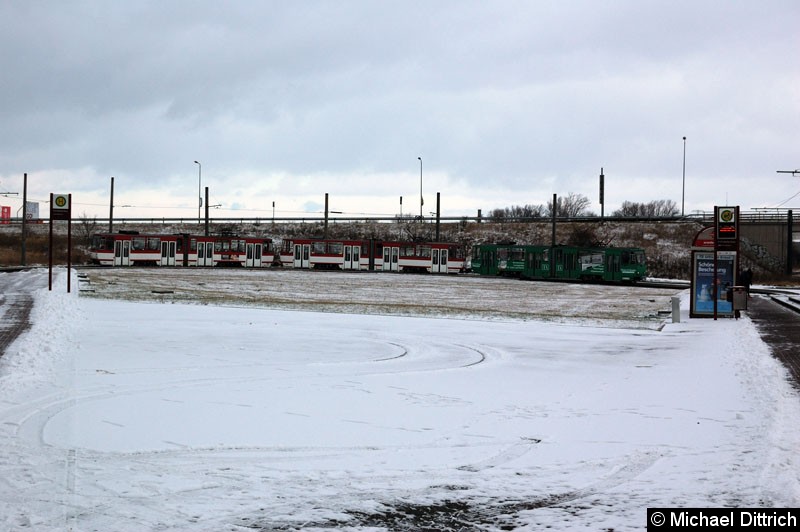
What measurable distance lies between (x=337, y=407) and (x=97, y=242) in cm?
6484

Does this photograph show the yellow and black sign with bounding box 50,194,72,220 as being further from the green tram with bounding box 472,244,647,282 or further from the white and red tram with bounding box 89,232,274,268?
the green tram with bounding box 472,244,647,282

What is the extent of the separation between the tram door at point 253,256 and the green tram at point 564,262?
71.8ft

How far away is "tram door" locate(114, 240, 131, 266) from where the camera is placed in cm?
6944

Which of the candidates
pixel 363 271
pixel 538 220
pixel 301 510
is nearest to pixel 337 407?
pixel 301 510

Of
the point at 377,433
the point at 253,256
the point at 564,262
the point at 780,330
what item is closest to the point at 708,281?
the point at 780,330

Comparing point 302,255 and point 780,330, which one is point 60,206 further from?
point 302,255

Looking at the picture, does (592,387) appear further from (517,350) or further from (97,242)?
(97,242)

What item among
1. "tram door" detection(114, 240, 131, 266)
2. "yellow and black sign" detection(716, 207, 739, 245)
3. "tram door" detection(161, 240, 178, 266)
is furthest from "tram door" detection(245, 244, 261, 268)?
"yellow and black sign" detection(716, 207, 739, 245)

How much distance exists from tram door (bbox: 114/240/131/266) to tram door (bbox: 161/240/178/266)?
303cm

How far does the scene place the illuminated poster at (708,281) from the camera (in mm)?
28000

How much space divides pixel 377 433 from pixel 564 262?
182 feet

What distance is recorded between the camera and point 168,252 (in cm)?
7206

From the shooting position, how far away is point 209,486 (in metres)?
6.92

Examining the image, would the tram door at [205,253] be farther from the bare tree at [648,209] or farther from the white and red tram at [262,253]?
the bare tree at [648,209]
